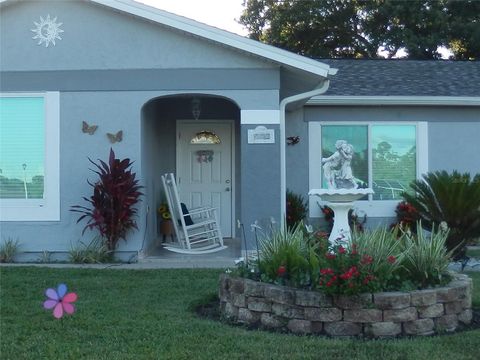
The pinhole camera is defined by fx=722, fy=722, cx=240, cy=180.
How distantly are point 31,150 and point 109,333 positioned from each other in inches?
212

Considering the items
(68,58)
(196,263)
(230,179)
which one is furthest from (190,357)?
(230,179)

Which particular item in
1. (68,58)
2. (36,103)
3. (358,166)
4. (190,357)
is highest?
(68,58)

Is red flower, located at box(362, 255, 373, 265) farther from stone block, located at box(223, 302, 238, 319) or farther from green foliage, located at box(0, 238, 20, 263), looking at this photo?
green foliage, located at box(0, 238, 20, 263)

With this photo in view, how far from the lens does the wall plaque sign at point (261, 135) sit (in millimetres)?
10773

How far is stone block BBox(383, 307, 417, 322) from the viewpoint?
20.9ft

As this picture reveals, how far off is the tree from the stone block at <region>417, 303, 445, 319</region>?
2328cm

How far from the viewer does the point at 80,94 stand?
10.9 metres

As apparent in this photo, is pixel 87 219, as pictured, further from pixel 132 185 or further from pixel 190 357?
pixel 190 357

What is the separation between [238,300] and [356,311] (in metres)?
1.18

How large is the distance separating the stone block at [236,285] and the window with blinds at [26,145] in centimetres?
498

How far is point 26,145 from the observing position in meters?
11.0

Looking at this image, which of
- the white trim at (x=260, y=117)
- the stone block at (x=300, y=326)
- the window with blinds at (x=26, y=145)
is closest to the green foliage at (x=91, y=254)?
the window with blinds at (x=26, y=145)

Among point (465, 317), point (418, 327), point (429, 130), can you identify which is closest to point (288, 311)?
point (418, 327)

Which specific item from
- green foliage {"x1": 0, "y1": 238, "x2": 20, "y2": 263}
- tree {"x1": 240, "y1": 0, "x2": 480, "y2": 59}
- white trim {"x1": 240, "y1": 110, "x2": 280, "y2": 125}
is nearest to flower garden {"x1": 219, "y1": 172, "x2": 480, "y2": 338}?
white trim {"x1": 240, "y1": 110, "x2": 280, "y2": 125}
